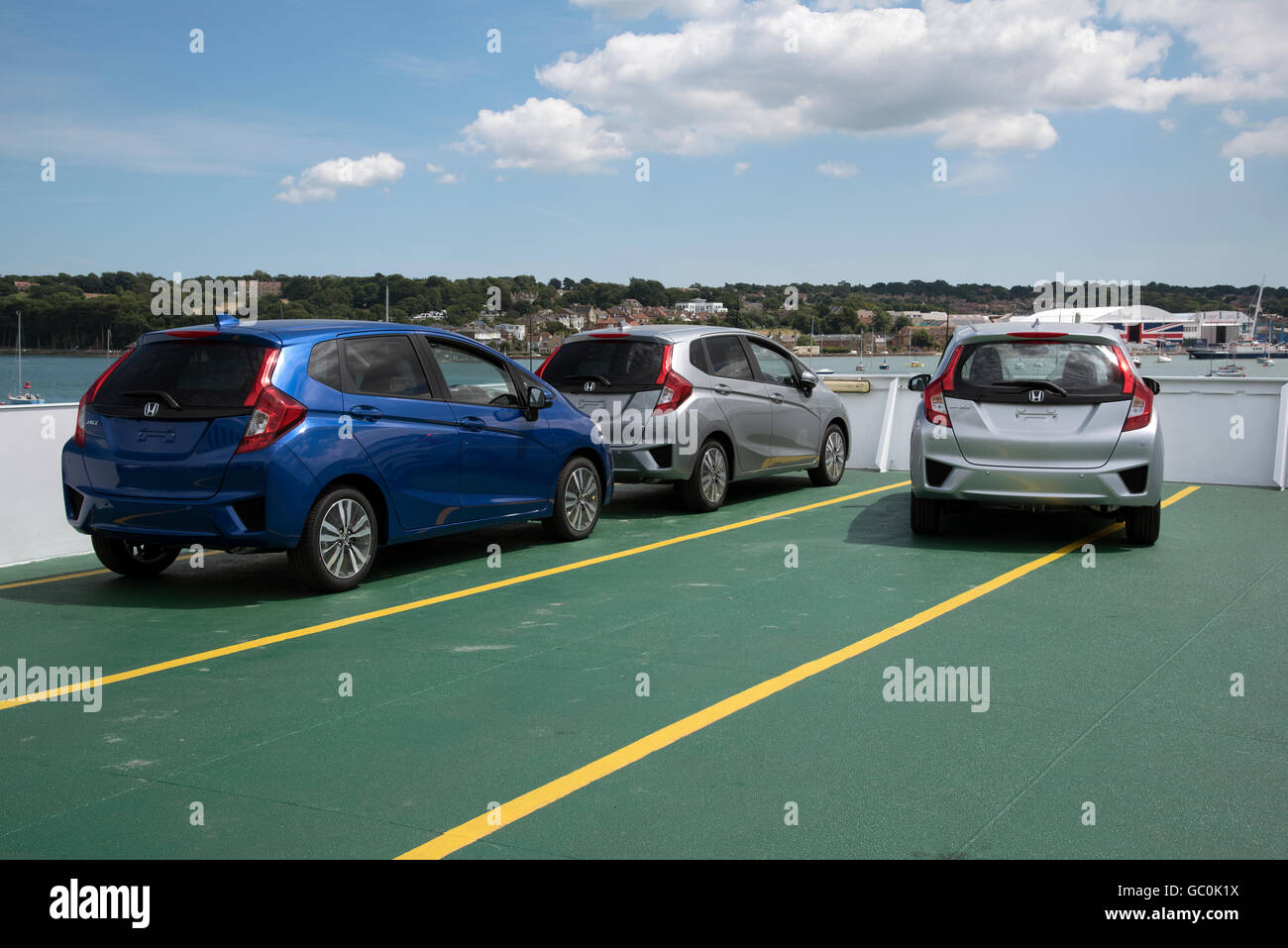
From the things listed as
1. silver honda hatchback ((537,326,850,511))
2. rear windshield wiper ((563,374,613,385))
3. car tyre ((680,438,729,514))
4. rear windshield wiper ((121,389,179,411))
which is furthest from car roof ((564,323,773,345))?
rear windshield wiper ((121,389,179,411))

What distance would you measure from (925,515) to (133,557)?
248 inches

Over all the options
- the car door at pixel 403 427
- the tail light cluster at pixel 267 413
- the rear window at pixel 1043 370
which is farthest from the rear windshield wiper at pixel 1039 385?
the tail light cluster at pixel 267 413

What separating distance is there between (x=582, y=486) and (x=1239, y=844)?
6.99 m

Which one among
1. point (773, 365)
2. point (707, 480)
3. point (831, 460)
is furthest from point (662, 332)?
point (831, 460)

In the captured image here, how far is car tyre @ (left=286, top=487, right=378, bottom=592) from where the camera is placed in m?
7.67

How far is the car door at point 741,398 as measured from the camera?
1178 cm

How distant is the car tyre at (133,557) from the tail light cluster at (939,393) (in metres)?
5.95

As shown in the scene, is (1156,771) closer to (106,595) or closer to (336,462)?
(336,462)

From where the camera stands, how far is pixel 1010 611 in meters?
7.35

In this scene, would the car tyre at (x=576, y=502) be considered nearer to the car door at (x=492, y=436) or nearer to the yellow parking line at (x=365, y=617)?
the car door at (x=492, y=436)

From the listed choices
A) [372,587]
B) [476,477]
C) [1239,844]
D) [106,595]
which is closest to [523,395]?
[476,477]

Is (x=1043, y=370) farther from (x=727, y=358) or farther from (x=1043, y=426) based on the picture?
(x=727, y=358)

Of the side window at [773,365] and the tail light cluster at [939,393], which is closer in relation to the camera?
the tail light cluster at [939,393]

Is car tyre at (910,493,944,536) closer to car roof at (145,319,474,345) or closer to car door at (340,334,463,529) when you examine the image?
car door at (340,334,463,529)
